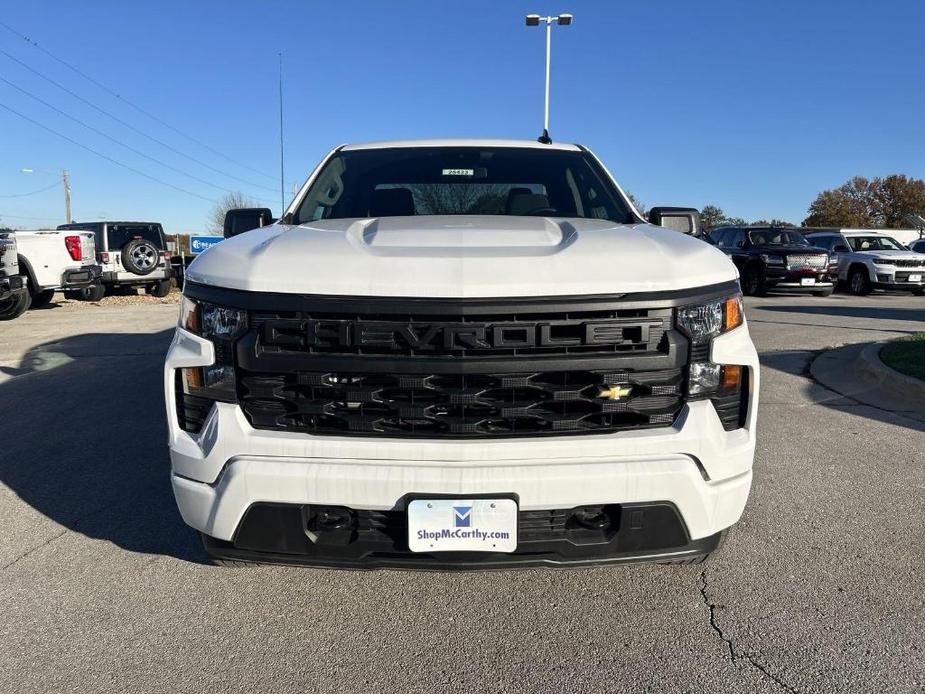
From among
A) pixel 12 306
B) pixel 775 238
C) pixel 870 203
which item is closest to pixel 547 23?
pixel 775 238

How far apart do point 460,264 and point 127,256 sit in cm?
1682

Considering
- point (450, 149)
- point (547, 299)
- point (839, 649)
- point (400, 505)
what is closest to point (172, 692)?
point (400, 505)

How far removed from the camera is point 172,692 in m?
2.19

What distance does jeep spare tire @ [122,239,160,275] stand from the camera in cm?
1683

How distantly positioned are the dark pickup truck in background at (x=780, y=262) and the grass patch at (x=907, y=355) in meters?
9.17

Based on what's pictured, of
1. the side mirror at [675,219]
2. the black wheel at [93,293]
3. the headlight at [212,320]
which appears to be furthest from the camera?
the black wheel at [93,293]

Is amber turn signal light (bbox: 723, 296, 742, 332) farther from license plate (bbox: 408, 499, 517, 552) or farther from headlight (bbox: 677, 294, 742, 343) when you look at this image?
license plate (bbox: 408, 499, 517, 552)

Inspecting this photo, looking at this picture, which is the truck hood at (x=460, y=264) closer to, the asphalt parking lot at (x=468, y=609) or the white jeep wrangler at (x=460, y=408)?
the white jeep wrangler at (x=460, y=408)

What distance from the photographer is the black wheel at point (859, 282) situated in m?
18.7

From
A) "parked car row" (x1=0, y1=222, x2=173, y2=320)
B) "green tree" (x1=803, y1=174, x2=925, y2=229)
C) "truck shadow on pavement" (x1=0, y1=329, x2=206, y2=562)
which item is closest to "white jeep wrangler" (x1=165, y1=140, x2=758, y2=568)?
"truck shadow on pavement" (x1=0, y1=329, x2=206, y2=562)

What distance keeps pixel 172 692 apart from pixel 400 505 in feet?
3.10

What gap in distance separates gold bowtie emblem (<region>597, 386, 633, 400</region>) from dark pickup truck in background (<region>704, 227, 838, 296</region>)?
16.6m

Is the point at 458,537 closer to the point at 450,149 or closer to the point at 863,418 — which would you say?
the point at 450,149

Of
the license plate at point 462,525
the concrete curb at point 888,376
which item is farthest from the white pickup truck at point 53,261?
the concrete curb at point 888,376
